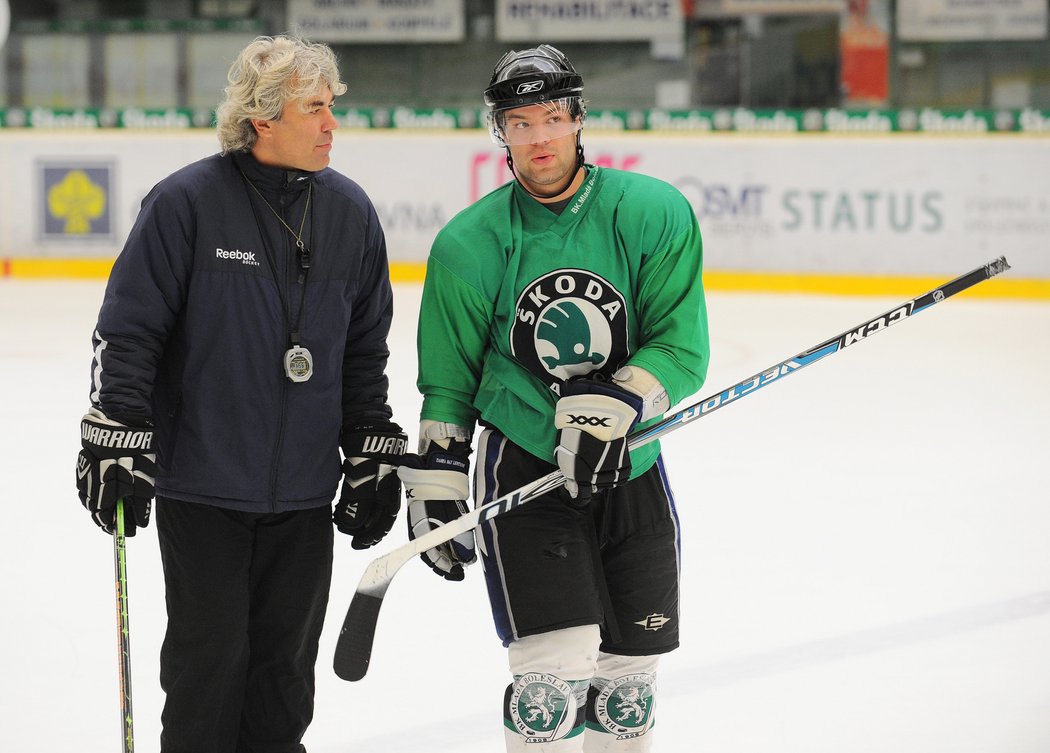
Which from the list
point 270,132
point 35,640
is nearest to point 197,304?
point 270,132

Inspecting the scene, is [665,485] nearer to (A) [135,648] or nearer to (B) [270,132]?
(B) [270,132]

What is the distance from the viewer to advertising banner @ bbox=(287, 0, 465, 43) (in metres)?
10.7

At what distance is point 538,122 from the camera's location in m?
1.90

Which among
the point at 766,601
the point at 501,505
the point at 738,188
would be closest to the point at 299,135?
the point at 501,505

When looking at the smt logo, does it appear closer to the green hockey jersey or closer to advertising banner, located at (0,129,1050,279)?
the green hockey jersey

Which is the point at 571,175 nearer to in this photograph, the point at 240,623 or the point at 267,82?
the point at 267,82

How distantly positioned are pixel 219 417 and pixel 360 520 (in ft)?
0.88

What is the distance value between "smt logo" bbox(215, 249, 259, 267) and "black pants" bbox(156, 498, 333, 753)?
342 millimetres

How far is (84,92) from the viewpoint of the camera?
10266 mm

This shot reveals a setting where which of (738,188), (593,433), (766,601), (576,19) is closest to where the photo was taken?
(593,433)

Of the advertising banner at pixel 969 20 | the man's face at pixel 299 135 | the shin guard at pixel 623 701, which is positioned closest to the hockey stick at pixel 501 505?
the shin guard at pixel 623 701

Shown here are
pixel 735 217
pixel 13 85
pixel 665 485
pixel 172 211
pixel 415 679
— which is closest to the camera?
pixel 172 211

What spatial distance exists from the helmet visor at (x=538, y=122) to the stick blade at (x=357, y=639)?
68cm

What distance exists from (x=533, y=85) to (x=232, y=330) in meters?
0.52
